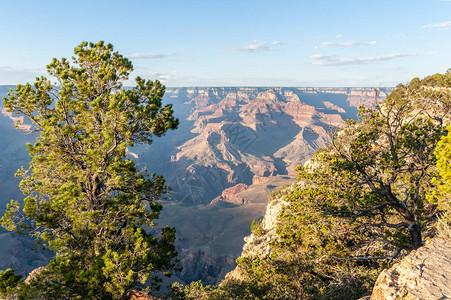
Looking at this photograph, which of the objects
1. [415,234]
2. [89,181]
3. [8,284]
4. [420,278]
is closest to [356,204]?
[415,234]

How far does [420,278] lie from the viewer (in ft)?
21.1

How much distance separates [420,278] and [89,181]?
44.9 feet

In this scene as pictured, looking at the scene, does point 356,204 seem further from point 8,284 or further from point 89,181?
point 8,284

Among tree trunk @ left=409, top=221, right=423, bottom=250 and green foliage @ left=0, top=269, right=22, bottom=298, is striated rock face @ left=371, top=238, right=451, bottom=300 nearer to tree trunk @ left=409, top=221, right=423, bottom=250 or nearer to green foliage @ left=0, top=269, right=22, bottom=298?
tree trunk @ left=409, top=221, right=423, bottom=250

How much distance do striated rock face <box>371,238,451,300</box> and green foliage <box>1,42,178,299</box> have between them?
843cm

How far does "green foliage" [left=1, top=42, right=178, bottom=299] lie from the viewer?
10.0 meters

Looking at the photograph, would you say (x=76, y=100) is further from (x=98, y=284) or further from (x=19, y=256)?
(x=19, y=256)

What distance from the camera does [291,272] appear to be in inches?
549

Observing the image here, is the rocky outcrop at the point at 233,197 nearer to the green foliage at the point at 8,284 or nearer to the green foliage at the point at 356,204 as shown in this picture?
→ the green foliage at the point at 356,204

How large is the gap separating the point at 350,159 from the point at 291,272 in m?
7.29

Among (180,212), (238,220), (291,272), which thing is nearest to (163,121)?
(291,272)

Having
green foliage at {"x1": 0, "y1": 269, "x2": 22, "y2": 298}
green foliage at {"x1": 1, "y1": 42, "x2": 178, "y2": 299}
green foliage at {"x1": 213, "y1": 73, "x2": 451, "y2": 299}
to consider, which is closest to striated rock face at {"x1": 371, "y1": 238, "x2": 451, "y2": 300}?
green foliage at {"x1": 213, "y1": 73, "x2": 451, "y2": 299}

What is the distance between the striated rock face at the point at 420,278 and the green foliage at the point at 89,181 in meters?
8.43

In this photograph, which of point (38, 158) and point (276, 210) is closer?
point (38, 158)
